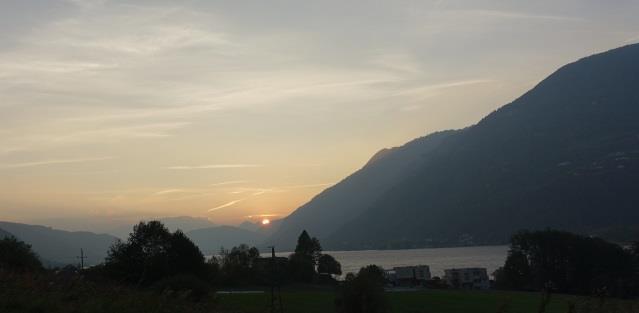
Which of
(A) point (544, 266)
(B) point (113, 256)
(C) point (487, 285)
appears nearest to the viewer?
(B) point (113, 256)

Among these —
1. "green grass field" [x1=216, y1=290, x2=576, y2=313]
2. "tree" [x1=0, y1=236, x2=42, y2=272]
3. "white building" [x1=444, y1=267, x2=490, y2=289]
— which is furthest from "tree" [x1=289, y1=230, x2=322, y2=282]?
"tree" [x1=0, y1=236, x2=42, y2=272]

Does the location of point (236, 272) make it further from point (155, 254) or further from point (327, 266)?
point (155, 254)

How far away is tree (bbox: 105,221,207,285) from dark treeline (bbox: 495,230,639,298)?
53.6 meters

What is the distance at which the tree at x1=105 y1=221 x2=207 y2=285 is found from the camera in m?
63.1

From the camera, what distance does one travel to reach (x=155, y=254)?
64.2 m

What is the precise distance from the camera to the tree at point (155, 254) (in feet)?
207

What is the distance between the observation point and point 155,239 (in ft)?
217

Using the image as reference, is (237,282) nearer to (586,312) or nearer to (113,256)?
(113,256)

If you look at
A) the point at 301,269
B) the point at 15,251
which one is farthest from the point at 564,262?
the point at 15,251

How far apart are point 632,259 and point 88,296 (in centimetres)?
10948

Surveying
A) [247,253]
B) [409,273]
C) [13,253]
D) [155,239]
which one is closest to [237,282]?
[247,253]

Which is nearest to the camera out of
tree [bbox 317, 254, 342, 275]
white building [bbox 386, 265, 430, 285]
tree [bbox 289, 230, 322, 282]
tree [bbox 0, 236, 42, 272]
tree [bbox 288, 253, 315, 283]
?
tree [bbox 0, 236, 42, 272]

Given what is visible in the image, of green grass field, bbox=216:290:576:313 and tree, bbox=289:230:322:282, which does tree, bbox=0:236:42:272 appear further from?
tree, bbox=289:230:322:282

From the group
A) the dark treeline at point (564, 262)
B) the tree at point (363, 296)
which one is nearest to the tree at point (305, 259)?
the dark treeline at point (564, 262)
